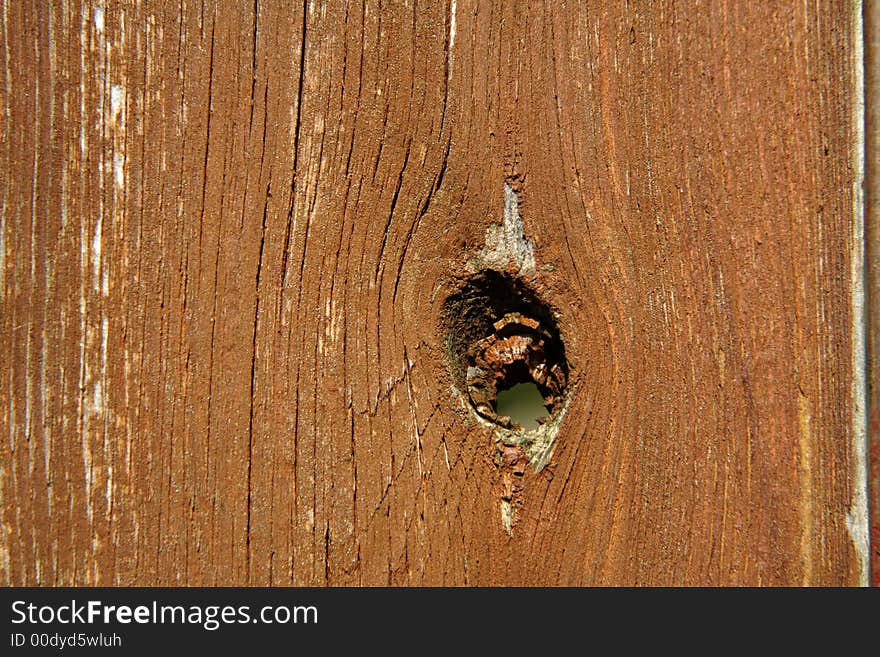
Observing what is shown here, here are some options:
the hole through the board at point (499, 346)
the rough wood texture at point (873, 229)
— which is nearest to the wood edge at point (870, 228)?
the rough wood texture at point (873, 229)

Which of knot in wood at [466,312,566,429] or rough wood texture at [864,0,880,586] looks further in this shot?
knot in wood at [466,312,566,429]

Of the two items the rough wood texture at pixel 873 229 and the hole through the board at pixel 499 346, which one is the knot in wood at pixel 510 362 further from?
the rough wood texture at pixel 873 229

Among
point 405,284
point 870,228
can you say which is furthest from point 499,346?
point 870,228

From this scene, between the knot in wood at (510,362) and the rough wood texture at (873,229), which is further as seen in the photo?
the knot in wood at (510,362)

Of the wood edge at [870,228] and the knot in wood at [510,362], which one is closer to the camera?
the wood edge at [870,228]

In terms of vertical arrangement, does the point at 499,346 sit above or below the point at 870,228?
below

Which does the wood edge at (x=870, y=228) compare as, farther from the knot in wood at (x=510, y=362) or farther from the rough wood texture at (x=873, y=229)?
the knot in wood at (x=510, y=362)

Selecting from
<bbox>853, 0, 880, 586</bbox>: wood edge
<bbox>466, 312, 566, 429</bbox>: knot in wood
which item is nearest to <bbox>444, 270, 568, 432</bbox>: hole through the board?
<bbox>466, 312, 566, 429</bbox>: knot in wood

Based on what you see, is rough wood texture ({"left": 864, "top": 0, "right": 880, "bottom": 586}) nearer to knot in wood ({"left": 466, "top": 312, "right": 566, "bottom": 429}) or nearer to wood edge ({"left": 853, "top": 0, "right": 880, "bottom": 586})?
wood edge ({"left": 853, "top": 0, "right": 880, "bottom": 586})

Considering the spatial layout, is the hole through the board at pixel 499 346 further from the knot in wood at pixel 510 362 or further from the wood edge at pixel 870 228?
the wood edge at pixel 870 228

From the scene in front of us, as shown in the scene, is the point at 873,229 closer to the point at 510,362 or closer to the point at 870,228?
the point at 870,228
